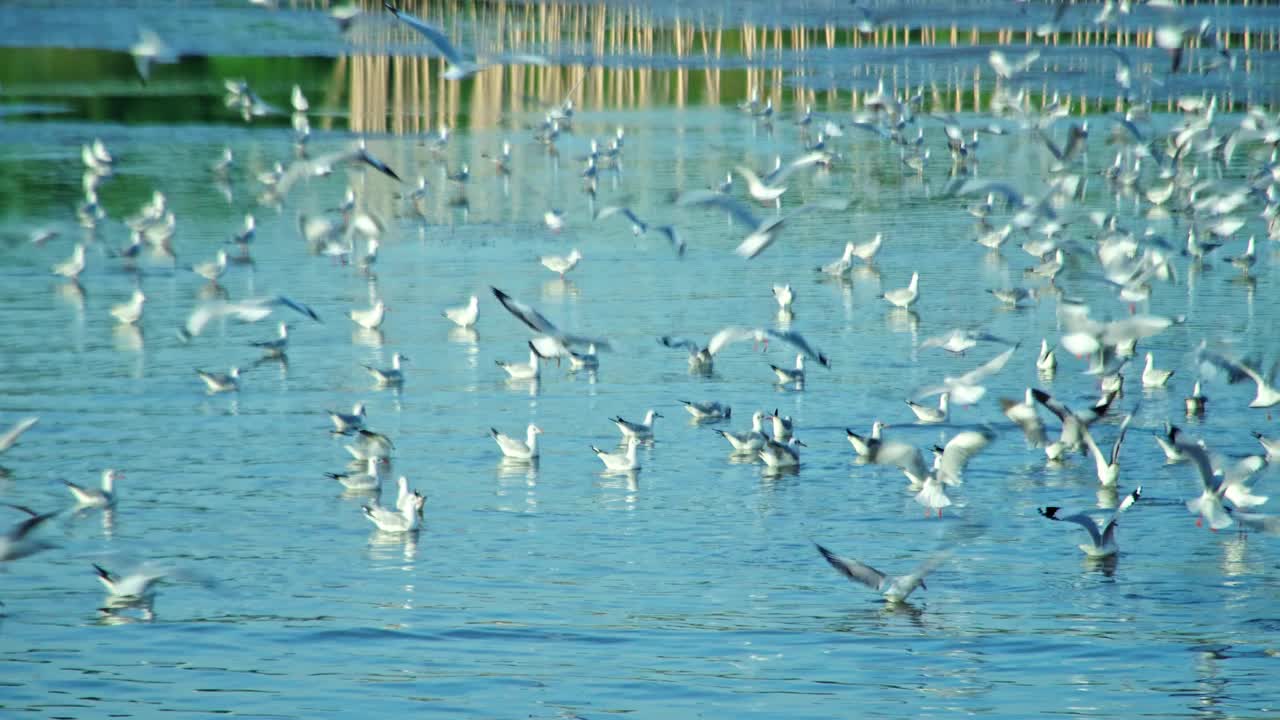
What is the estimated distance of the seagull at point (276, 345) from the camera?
20.5 meters

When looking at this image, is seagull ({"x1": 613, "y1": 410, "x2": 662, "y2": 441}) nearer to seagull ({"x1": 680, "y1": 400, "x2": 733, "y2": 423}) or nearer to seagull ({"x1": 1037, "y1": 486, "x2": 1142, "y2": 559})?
seagull ({"x1": 680, "y1": 400, "x2": 733, "y2": 423})

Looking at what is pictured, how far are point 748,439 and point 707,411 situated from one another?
130 cm

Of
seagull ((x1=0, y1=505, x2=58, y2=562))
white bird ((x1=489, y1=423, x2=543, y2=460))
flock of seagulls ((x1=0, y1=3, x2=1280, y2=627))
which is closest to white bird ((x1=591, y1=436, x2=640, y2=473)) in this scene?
flock of seagulls ((x1=0, y1=3, x2=1280, y2=627))

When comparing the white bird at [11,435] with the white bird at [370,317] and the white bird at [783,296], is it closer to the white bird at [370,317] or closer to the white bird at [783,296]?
the white bird at [370,317]

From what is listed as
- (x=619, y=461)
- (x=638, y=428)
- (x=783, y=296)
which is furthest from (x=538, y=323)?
(x=783, y=296)

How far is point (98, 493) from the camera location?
1452 centimetres

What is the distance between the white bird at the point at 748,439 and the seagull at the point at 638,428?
622mm

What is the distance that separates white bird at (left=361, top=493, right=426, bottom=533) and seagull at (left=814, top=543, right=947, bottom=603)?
323cm

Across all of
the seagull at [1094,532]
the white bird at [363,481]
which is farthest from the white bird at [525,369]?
the seagull at [1094,532]

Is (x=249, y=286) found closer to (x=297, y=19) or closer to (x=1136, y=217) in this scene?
(x=1136, y=217)

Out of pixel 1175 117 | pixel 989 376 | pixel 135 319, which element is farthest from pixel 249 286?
pixel 1175 117

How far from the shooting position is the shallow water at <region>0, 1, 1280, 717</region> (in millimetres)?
11312

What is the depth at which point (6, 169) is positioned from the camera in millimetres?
34375

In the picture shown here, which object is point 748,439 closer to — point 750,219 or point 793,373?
point 793,373
